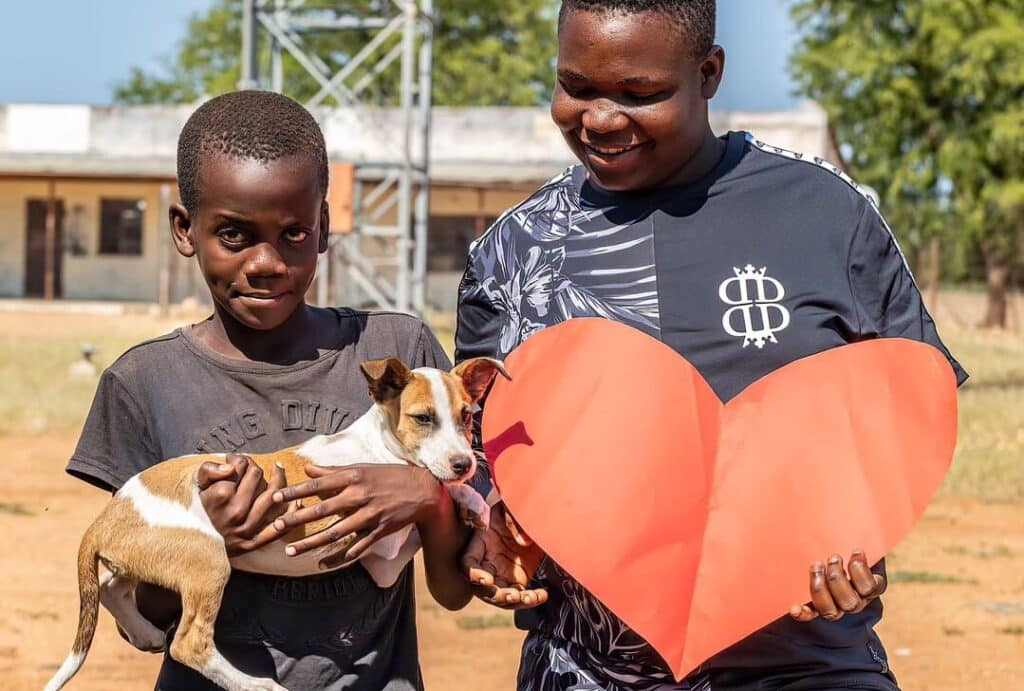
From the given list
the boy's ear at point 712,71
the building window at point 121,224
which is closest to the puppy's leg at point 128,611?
the boy's ear at point 712,71

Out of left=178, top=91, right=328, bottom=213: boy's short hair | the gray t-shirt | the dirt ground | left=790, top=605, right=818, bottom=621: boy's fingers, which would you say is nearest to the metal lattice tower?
the dirt ground

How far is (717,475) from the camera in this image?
254 cm

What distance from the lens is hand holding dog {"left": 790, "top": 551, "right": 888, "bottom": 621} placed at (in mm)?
2365

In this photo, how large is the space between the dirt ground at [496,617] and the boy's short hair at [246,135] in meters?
2.84

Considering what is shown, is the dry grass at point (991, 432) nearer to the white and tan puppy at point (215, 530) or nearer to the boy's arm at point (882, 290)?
the boy's arm at point (882, 290)

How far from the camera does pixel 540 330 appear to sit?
2693 millimetres

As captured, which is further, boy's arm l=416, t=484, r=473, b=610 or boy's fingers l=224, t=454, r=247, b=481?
boy's arm l=416, t=484, r=473, b=610

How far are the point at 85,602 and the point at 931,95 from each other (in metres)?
31.6

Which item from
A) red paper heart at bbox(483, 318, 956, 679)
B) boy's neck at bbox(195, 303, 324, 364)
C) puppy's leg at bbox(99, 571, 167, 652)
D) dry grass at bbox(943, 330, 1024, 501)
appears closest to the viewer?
red paper heart at bbox(483, 318, 956, 679)

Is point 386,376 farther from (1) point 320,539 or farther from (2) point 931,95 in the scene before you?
(2) point 931,95

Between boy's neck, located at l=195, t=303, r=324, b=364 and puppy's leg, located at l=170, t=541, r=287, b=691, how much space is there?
45 centimetres

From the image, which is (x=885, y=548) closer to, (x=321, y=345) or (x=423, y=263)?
(x=321, y=345)

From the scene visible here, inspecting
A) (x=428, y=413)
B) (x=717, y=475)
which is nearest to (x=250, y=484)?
(x=428, y=413)

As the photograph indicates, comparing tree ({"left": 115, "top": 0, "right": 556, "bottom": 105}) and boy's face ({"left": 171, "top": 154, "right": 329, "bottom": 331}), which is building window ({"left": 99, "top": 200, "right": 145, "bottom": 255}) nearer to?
tree ({"left": 115, "top": 0, "right": 556, "bottom": 105})
